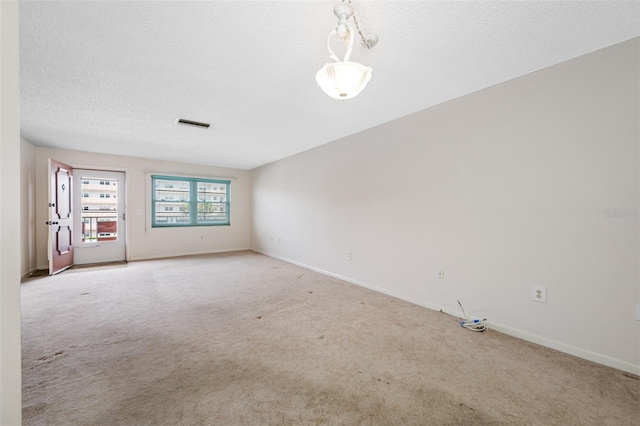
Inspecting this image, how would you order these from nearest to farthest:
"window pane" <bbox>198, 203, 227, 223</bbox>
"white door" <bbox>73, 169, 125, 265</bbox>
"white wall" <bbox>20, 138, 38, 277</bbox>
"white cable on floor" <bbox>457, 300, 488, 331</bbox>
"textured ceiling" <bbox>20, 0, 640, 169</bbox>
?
1. "textured ceiling" <bbox>20, 0, 640, 169</bbox>
2. "white cable on floor" <bbox>457, 300, 488, 331</bbox>
3. "white wall" <bbox>20, 138, 38, 277</bbox>
4. "white door" <bbox>73, 169, 125, 265</bbox>
5. "window pane" <bbox>198, 203, 227, 223</bbox>

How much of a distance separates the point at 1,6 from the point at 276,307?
9.74ft

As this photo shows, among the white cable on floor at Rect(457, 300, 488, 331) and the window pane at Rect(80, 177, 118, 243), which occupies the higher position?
the window pane at Rect(80, 177, 118, 243)

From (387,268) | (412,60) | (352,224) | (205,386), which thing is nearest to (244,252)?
(352,224)

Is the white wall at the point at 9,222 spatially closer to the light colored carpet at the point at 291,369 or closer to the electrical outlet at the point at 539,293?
the light colored carpet at the point at 291,369

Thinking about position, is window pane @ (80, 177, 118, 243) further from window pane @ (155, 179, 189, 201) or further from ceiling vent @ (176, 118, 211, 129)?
ceiling vent @ (176, 118, 211, 129)

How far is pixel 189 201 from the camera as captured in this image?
262 inches

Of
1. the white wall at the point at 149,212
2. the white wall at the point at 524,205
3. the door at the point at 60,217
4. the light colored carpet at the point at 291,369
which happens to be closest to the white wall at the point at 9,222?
the light colored carpet at the point at 291,369

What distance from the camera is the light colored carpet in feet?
5.00

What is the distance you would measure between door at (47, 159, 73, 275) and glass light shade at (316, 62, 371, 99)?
5200 mm

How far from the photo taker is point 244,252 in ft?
22.6

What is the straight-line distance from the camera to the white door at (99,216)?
5.42m

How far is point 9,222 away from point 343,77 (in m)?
1.51

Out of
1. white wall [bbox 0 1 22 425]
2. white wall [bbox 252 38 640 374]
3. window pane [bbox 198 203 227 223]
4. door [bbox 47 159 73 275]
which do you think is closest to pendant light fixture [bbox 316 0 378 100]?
white wall [bbox 0 1 22 425]

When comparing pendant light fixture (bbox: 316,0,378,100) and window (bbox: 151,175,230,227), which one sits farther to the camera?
window (bbox: 151,175,230,227)
